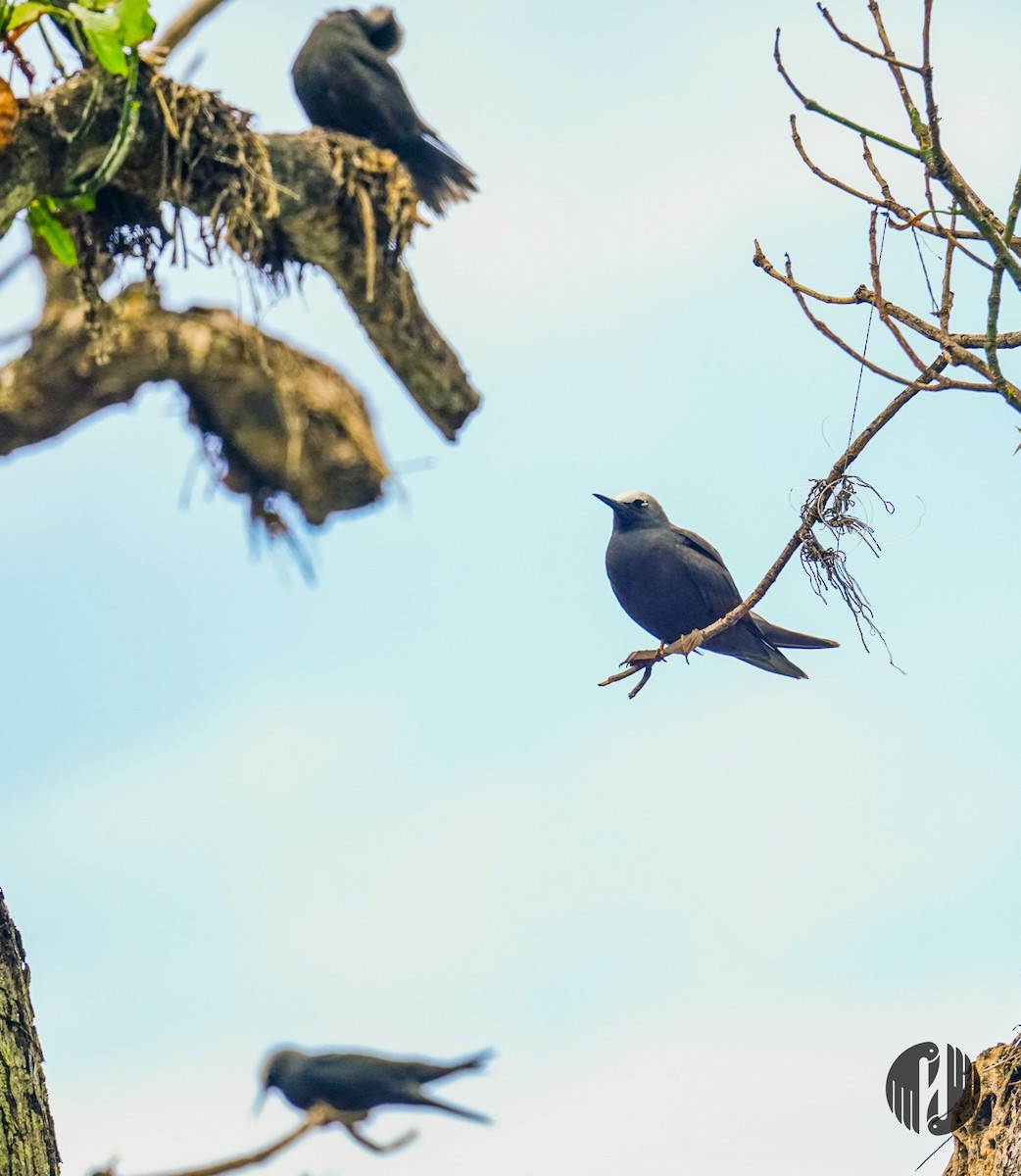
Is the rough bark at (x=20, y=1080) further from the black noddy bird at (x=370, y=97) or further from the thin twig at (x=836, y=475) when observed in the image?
the black noddy bird at (x=370, y=97)

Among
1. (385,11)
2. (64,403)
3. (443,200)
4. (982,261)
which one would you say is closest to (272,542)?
(64,403)

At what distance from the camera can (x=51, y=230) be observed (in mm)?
4062

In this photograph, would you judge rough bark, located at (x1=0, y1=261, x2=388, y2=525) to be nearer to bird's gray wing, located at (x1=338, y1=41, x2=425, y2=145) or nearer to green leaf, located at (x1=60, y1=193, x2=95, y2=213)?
green leaf, located at (x1=60, y1=193, x2=95, y2=213)

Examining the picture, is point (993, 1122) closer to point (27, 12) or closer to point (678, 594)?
point (678, 594)

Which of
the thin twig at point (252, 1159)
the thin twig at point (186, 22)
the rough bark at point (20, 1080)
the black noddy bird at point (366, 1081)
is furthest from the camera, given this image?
the thin twig at point (186, 22)

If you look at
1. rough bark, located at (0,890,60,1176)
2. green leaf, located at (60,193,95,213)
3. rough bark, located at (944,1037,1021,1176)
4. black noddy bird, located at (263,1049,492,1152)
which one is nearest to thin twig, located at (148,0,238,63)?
green leaf, located at (60,193,95,213)

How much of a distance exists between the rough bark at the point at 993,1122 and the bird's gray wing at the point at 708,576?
8.48 feet

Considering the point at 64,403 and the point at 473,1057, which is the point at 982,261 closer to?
the point at 473,1057

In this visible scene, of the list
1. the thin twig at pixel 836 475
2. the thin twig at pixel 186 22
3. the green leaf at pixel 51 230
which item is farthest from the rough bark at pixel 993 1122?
the thin twig at pixel 186 22

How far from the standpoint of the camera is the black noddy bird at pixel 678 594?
629cm

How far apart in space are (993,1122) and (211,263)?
12.1 ft

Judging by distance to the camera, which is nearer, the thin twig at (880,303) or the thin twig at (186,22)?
the thin twig at (880,303)

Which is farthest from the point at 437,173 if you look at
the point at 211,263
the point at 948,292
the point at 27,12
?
the point at 948,292

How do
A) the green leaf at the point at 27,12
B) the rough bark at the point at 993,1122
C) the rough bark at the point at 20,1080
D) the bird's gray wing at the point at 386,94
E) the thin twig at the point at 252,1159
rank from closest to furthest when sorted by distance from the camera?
the thin twig at the point at 252,1159
the rough bark at the point at 20,1080
the green leaf at the point at 27,12
the rough bark at the point at 993,1122
the bird's gray wing at the point at 386,94
